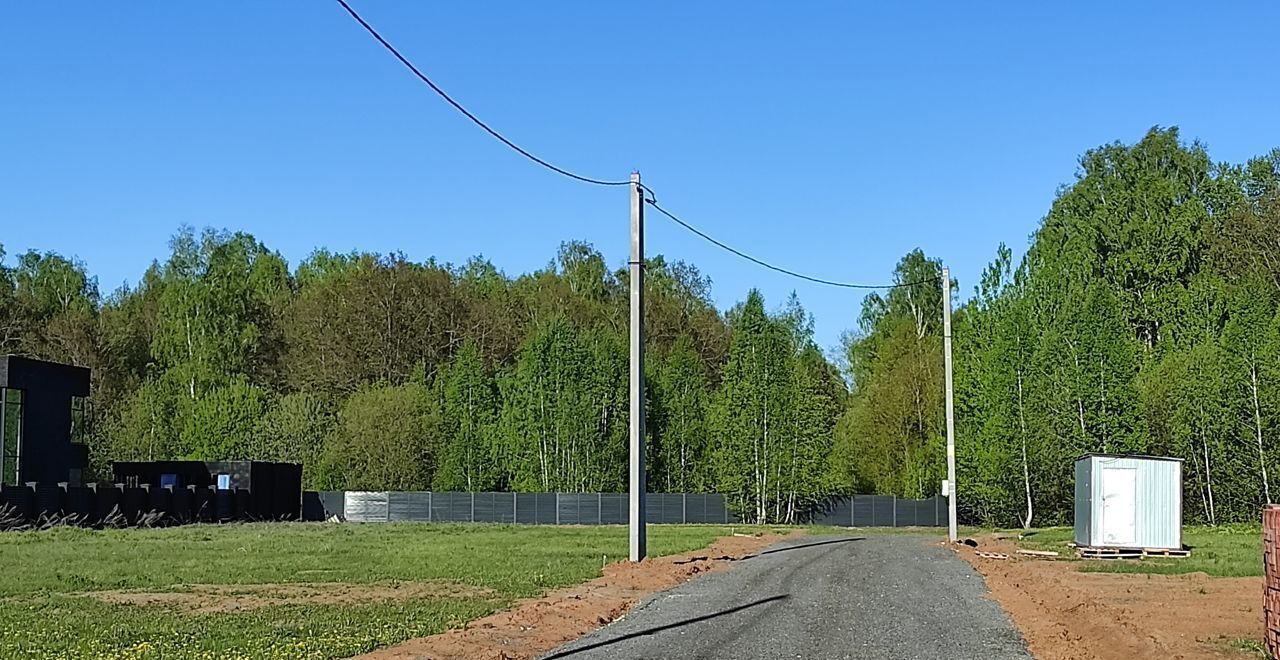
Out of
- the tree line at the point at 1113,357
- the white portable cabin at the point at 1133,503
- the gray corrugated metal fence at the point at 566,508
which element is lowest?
the gray corrugated metal fence at the point at 566,508

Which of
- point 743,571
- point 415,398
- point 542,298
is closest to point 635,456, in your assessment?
point 743,571

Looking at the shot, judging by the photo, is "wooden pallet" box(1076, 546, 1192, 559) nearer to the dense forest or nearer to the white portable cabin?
the white portable cabin

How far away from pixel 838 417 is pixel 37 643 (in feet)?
209

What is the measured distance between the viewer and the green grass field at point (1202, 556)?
2792cm

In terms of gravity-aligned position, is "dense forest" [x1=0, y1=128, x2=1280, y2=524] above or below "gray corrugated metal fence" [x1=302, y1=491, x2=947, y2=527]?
above

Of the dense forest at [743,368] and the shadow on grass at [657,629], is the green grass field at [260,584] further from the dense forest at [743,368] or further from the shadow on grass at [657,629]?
the dense forest at [743,368]

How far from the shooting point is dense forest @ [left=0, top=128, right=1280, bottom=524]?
185 feet

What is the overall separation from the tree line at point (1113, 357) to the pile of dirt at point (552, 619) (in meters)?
32.6

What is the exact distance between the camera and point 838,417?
7638 centimetres

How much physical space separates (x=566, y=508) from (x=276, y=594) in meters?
43.7

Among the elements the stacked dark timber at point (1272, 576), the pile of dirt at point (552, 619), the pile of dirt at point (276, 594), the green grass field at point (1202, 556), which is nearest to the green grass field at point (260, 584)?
the pile of dirt at point (276, 594)

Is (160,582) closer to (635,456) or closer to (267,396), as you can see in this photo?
(635,456)

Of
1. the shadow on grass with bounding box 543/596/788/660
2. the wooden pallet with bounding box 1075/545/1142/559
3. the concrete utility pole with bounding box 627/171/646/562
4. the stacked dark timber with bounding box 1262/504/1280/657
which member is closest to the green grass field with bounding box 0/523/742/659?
→ the concrete utility pole with bounding box 627/171/646/562

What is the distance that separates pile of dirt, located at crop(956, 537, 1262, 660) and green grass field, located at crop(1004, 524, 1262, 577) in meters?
1.23
